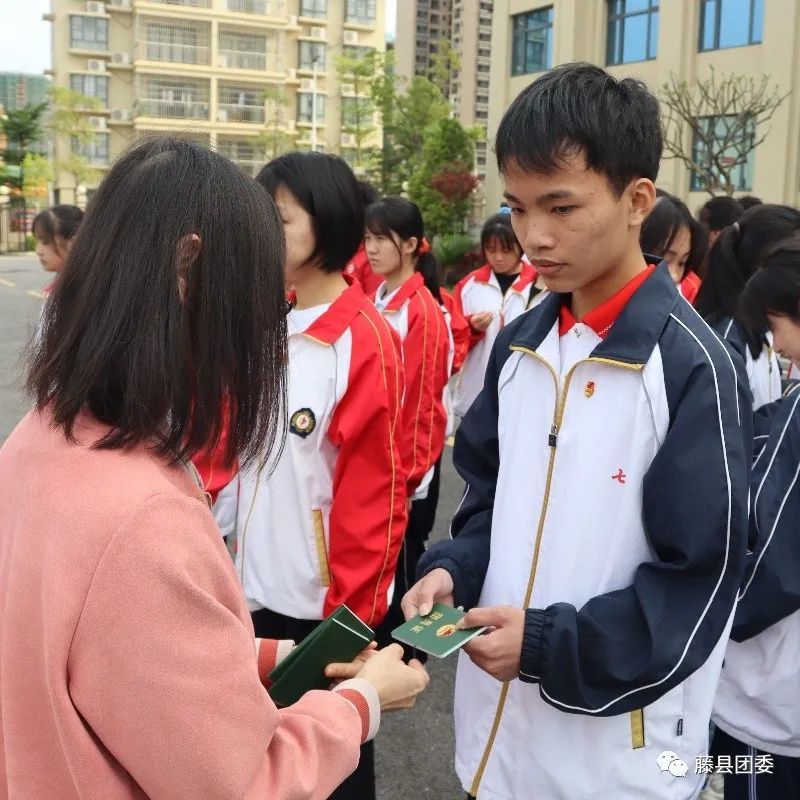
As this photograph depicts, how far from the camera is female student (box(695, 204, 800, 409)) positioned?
9.64ft

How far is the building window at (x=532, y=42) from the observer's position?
943 inches

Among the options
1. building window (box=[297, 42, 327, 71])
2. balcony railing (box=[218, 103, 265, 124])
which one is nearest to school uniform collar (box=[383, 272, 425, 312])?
balcony railing (box=[218, 103, 265, 124])

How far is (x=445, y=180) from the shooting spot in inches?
1008

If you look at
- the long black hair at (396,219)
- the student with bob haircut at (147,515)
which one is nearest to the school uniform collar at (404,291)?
the long black hair at (396,219)

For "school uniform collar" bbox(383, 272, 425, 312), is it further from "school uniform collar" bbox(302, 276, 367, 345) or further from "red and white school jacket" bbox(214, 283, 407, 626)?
"red and white school jacket" bbox(214, 283, 407, 626)

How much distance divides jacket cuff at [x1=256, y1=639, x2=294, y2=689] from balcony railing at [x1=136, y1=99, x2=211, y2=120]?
147ft

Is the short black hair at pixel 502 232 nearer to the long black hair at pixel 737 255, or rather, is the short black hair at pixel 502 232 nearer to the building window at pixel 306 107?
the long black hair at pixel 737 255

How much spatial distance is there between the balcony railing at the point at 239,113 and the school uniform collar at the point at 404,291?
42032 millimetres

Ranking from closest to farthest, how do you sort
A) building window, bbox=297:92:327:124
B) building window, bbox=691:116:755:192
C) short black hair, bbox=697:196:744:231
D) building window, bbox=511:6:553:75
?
1. short black hair, bbox=697:196:744:231
2. building window, bbox=691:116:755:192
3. building window, bbox=511:6:553:75
4. building window, bbox=297:92:327:124

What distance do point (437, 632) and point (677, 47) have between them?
21.1 meters

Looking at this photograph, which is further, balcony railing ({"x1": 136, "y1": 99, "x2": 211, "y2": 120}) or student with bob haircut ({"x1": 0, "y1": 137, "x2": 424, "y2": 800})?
balcony railing ({"x1": 136, "y1": 99, "x2": 211, "y2": 120})

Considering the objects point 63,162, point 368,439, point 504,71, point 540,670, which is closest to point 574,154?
point 540,670

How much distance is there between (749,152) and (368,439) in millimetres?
18666

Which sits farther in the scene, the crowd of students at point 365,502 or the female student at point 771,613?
the female student at point 771,613
